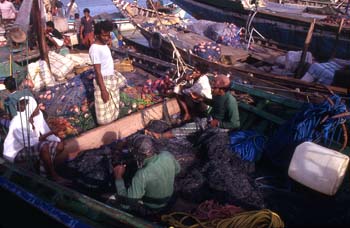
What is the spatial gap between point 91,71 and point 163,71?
7.20 ft

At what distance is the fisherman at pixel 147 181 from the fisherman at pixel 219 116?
1820mm

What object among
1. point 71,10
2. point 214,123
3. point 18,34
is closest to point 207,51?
point 214,123

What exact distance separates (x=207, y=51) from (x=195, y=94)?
Answer: 3619mm

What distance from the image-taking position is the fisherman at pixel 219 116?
5.66m

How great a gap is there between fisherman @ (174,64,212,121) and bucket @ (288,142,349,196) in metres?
2.32

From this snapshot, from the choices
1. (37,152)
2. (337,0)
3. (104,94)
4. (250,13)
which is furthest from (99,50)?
(337,0)

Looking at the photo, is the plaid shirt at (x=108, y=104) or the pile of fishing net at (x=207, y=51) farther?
the pile of fishing net at (x=207, y=51)

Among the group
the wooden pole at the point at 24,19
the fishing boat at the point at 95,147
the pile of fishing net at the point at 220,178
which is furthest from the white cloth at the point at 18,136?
the pile of fishing net at the point at 220,178

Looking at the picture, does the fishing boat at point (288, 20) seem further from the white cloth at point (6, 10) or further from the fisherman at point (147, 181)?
the fisherman at point (147, 181)

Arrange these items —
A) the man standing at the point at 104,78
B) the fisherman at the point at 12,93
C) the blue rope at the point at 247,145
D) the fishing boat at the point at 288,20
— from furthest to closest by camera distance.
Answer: the fishing boat at the point at 288,20 < the man standing at the point at 104,78 < the fisherman at the point at 12,93 < the blue rope at the point at 247,145

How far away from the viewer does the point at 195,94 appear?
6.41 metres

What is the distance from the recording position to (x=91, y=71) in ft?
25.0

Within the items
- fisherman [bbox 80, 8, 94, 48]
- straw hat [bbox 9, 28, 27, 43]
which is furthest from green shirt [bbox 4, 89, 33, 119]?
fisherman [bbox 80, 8, 94, 48]

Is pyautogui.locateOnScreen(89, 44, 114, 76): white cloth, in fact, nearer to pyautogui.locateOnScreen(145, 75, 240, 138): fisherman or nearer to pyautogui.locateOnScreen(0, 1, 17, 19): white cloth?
pyautogui.locateOnScreen(145, 75, 240, 138): fisherman
